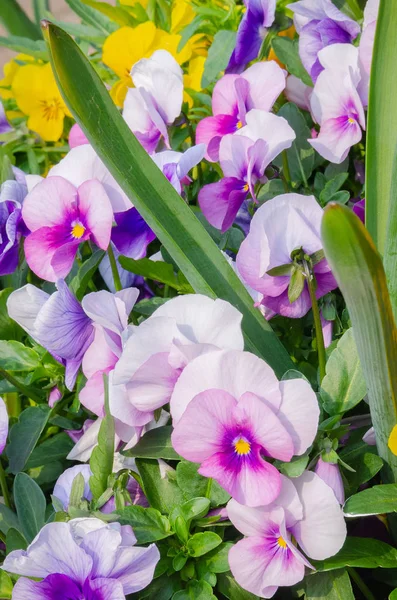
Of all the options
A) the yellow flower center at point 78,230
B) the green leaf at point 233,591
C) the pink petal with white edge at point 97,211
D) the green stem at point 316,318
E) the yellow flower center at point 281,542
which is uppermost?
the pink petal with white edge at point 97,211

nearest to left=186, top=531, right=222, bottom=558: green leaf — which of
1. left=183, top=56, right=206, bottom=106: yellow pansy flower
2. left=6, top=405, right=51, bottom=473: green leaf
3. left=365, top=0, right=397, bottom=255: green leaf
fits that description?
left=6, top=405, right=51, bottom=473: green leaf

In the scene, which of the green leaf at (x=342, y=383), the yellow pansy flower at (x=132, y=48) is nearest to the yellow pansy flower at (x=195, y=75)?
→ the yellow pansy flower at (x=132, y=48)

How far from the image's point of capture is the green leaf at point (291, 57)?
3.38ft

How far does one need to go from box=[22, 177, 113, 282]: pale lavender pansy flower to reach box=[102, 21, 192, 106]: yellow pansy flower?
→ 1.59ft

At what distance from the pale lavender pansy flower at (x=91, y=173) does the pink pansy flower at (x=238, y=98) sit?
17 centimetres

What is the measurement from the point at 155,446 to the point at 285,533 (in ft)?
0.48

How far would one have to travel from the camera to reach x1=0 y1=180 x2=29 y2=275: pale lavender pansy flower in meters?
0.84

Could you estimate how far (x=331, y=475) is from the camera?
628 mm

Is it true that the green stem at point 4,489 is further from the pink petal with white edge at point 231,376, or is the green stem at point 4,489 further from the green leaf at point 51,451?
the pink petal with white edge at point 231,376

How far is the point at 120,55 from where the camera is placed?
1224 millimetres

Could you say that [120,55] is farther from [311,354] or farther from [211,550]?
[211,550]

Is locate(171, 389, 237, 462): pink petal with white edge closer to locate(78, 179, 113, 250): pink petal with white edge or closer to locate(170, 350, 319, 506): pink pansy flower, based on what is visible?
locate(170, 350, 319, 506): pink pansy flower

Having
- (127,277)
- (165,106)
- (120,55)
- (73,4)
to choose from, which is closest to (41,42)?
(73,4)

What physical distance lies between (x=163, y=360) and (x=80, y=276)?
0.78 feet
